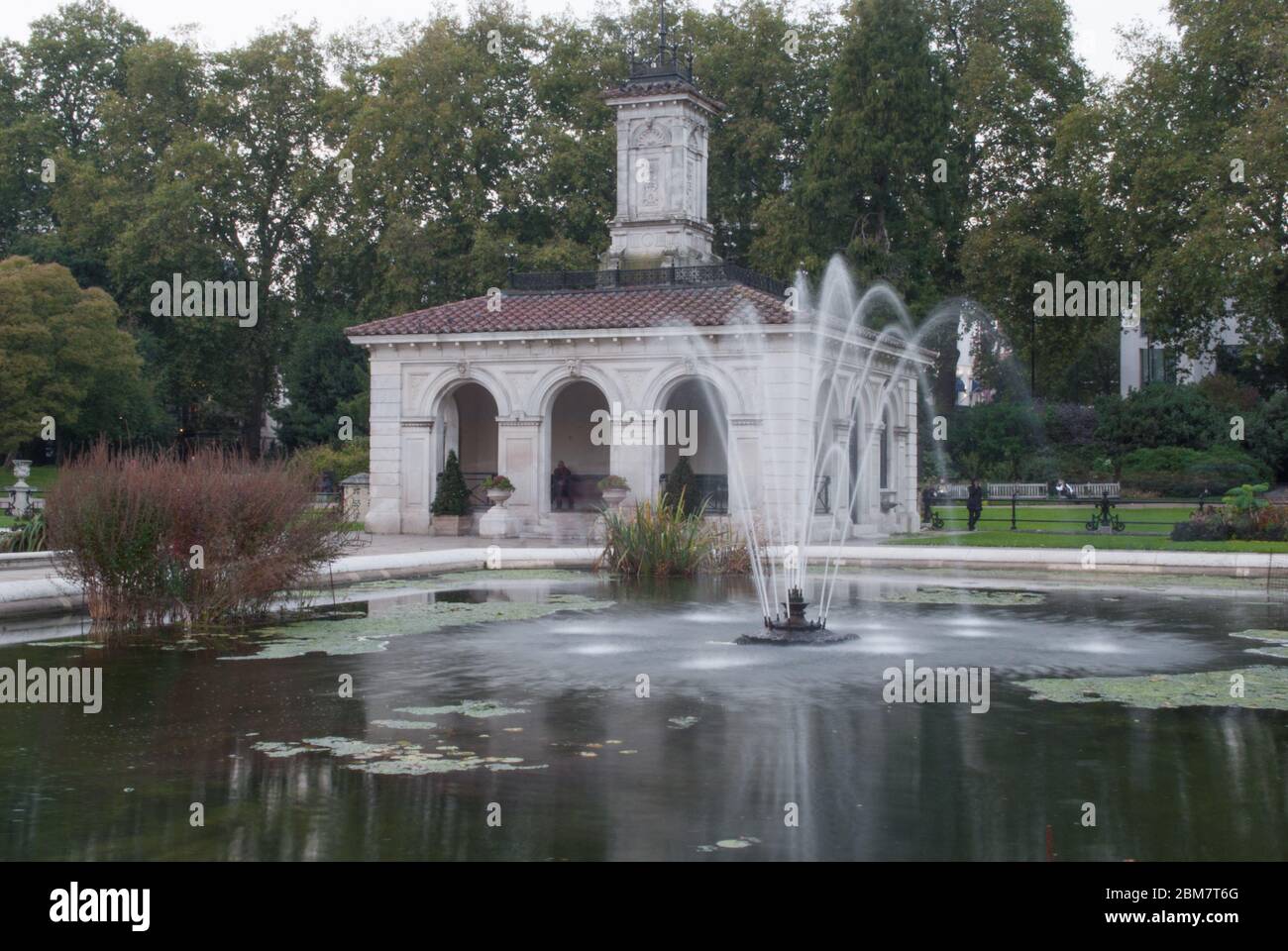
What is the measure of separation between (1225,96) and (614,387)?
22933 mm

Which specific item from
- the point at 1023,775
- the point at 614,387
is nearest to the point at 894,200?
the point at 614,387

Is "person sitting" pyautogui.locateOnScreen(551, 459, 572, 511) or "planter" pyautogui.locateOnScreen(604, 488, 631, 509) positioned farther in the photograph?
"person sitting" pyautogui.locateOnScreen(551, 459, 572, 511)

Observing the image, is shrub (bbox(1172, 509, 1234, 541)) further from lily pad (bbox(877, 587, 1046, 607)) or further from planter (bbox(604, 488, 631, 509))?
planter (bbox(604, 488, 631, 509))

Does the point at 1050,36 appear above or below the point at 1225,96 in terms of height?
above

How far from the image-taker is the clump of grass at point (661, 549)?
23.7m

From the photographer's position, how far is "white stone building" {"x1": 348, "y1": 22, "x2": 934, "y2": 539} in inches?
1281

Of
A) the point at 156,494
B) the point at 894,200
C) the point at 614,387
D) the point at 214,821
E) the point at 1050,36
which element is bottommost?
the point at 214,821

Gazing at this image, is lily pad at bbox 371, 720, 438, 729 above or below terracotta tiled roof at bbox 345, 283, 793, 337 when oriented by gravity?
below

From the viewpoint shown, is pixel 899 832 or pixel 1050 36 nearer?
pixel 899 832

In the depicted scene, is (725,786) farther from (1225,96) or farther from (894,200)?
(894,200)

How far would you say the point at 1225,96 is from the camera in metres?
44.0

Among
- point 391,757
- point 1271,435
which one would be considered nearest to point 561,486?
point 1271,435

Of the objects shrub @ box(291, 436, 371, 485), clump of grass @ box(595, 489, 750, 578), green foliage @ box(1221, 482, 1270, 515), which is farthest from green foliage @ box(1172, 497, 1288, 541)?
shrub @ box(291, 436, 371, 485)

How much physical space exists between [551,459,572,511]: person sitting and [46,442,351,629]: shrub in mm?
22076
